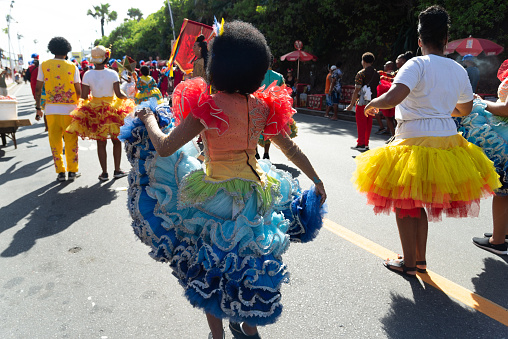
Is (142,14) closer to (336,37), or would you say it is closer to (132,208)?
(336,37)

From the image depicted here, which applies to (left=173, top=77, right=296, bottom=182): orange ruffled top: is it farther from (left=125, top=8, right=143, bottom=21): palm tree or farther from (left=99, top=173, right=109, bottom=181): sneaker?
(left=125, top=8, right=143, bottom=21): palm tree

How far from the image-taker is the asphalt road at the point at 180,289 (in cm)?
270

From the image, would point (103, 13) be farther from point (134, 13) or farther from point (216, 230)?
point (216, 230)

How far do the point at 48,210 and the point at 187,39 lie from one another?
2.88 metres

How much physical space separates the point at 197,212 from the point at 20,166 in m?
6.68

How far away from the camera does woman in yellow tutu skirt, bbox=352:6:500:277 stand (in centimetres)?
285

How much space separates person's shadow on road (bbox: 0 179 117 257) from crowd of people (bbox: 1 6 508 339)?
258cm

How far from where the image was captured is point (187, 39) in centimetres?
430

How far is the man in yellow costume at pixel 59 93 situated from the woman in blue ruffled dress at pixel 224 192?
449 cm

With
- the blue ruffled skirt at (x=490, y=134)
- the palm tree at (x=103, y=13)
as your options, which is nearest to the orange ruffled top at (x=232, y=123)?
the blue ruffled skirt at (x=490, y=134)

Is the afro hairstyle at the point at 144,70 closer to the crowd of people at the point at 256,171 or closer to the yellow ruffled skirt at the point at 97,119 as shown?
the yellow ruffled skirt at the point at 97,119

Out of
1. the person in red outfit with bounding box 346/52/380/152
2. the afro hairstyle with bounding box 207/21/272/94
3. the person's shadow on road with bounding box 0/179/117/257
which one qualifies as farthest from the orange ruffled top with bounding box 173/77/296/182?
the person in red outfit with bounding box 346/52/380/152

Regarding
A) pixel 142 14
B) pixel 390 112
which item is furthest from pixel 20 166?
pixel 142 14

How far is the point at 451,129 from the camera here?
303cm
